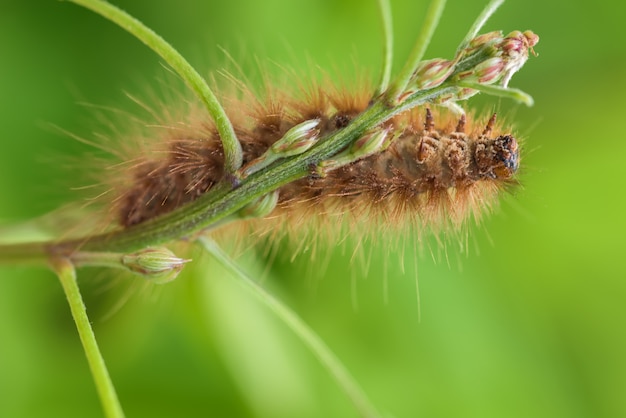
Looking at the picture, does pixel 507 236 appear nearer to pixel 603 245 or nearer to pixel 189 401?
pixel 603 245

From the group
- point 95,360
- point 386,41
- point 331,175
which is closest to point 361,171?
point 331,175

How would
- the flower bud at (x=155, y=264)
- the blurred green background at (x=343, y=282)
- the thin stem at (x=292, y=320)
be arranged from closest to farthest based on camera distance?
the flower bud at (x=155, y=264)
the thin stem at (x=292, y=320)
the blurred green background at (x=343, y=282)

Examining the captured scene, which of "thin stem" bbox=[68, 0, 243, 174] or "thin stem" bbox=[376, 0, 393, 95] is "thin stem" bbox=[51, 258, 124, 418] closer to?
"thin stem" bbox=[68, 0, 243, 174]

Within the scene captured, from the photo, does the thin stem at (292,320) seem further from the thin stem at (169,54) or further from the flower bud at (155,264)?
the thin stem at (169,54)

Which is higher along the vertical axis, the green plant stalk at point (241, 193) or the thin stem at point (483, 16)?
the green plant stalk at point (241, 193)

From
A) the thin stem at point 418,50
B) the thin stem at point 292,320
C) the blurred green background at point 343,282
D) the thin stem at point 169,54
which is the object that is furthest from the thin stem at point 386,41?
the blurred green background at point 343,282

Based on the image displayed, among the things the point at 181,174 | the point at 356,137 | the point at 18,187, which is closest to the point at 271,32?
the point at 18,187

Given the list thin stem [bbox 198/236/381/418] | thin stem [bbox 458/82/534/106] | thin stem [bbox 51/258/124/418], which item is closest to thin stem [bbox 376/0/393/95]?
thin stem [bbox 458/82/534/106]

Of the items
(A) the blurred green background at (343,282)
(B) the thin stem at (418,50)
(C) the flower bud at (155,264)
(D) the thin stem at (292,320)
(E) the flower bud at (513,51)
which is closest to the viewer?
(B) the thin stem at (418,50)
